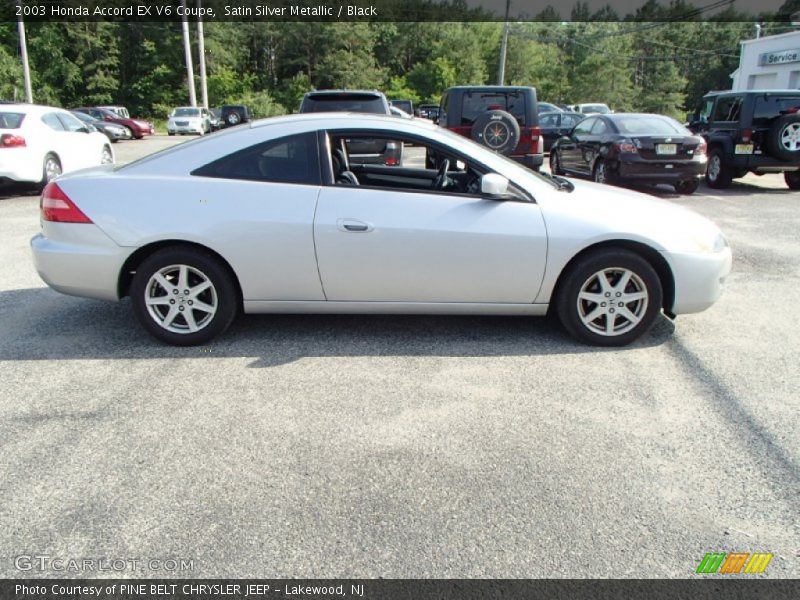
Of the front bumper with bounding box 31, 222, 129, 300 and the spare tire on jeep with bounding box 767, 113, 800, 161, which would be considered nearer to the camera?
the front bumper with bounding box 31, 222, 129, 300

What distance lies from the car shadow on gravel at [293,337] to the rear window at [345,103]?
551 cm

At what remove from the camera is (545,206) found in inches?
170

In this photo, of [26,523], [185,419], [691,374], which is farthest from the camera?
[691,374]

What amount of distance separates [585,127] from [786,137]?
140 inches

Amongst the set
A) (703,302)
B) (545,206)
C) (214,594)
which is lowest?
(214,594)

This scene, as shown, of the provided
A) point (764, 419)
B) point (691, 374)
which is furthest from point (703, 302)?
point (764, 419)

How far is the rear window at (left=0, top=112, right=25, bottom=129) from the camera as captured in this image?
1107 centimetres

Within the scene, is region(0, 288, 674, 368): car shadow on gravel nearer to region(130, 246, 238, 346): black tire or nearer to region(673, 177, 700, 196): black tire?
region(130, 246, 238, 346): black tire

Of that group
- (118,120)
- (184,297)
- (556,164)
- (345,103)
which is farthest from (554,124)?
(118,120)

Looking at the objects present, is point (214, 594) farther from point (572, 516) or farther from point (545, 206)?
point (545, 206)

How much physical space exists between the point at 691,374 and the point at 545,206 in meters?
1.40

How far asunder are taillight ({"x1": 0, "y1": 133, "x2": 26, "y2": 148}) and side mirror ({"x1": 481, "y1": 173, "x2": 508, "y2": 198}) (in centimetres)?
989

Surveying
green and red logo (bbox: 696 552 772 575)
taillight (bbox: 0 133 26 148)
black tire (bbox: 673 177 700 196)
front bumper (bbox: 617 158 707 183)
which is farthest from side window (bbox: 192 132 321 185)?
black tire (bbox: 673 177 700 196)

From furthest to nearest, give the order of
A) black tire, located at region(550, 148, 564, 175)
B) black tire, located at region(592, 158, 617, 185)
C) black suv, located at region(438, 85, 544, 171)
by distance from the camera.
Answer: black tire, located at region(550, 148, 564, 175)
black suv, located at region(438, 85, 544, 171)
black tire, located at region(592, 158, 617, 185)
